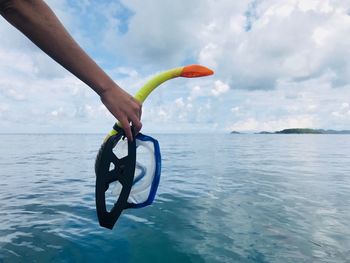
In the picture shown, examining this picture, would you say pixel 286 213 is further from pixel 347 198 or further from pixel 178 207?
pixel 347 198

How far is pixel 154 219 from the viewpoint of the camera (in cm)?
671

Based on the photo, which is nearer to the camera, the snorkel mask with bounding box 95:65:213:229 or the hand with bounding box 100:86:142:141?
the hand with bounding box 100:86:142:141

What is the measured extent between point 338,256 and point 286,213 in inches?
89.7

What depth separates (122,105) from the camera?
1.78m

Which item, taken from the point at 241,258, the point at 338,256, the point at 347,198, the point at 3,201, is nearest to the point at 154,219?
the point at 241,258

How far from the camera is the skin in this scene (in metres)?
1.44

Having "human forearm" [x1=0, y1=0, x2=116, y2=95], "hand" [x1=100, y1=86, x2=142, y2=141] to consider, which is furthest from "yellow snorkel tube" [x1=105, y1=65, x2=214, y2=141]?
"human forearm" [x1=0, y1=0, x2=116, y2=95]

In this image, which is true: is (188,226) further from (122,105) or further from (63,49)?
(63,49)

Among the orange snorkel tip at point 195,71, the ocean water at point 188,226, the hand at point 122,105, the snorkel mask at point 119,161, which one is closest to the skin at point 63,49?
the hand at point 122,105

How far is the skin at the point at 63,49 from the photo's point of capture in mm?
1438

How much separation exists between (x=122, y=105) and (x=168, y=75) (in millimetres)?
759

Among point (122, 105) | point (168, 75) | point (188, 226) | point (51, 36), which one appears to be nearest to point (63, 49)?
point (51, 36)

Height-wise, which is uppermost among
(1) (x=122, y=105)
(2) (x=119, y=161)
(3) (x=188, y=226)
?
(1) (x=122, y=105)

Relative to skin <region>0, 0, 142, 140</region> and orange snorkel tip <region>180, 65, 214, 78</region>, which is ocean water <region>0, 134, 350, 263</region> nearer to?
orange snorkel tip <region>180, 65, 214, 78</region>
